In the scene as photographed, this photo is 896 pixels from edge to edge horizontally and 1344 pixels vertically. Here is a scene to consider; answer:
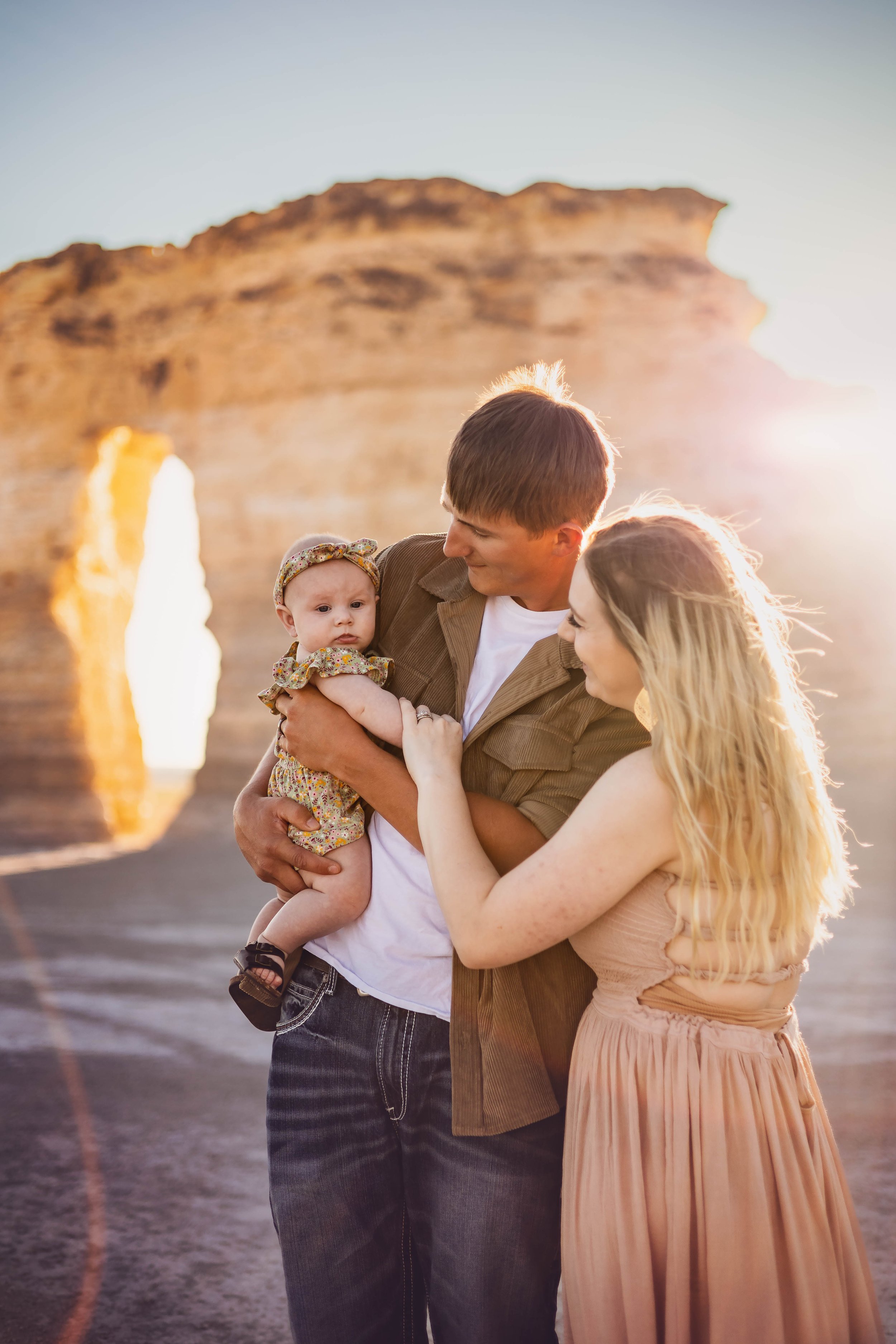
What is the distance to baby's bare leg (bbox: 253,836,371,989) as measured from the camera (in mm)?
1753

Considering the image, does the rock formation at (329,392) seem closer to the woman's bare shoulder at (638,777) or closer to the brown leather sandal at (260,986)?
the brown leather sandal at (260,986)

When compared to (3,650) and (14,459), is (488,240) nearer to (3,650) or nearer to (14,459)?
(14,459)

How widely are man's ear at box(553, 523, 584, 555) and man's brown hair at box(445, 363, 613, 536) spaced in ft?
0.04

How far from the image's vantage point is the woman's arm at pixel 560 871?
1.43 m

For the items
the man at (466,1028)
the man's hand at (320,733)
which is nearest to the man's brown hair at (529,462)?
the man at (466,1028)

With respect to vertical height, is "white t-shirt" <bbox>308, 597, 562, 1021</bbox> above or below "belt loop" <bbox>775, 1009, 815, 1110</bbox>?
above

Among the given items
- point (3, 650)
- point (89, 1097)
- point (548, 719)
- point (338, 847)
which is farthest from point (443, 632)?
point (3, 650)

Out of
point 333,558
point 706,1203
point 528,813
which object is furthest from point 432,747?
point 706,1203

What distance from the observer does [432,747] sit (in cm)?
164

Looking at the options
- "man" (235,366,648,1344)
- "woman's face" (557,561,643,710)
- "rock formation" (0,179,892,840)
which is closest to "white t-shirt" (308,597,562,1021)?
"man" (235,366,648,1344)

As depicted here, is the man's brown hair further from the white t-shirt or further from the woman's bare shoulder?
the woman's bare shoulder

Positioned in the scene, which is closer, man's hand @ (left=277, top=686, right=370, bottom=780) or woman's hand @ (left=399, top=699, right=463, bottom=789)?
woman's hand @ (left=399, top=699, right=463, bottom=789)

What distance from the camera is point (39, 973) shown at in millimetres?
7133

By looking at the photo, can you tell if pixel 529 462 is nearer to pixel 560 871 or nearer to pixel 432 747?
pixel 432 747
